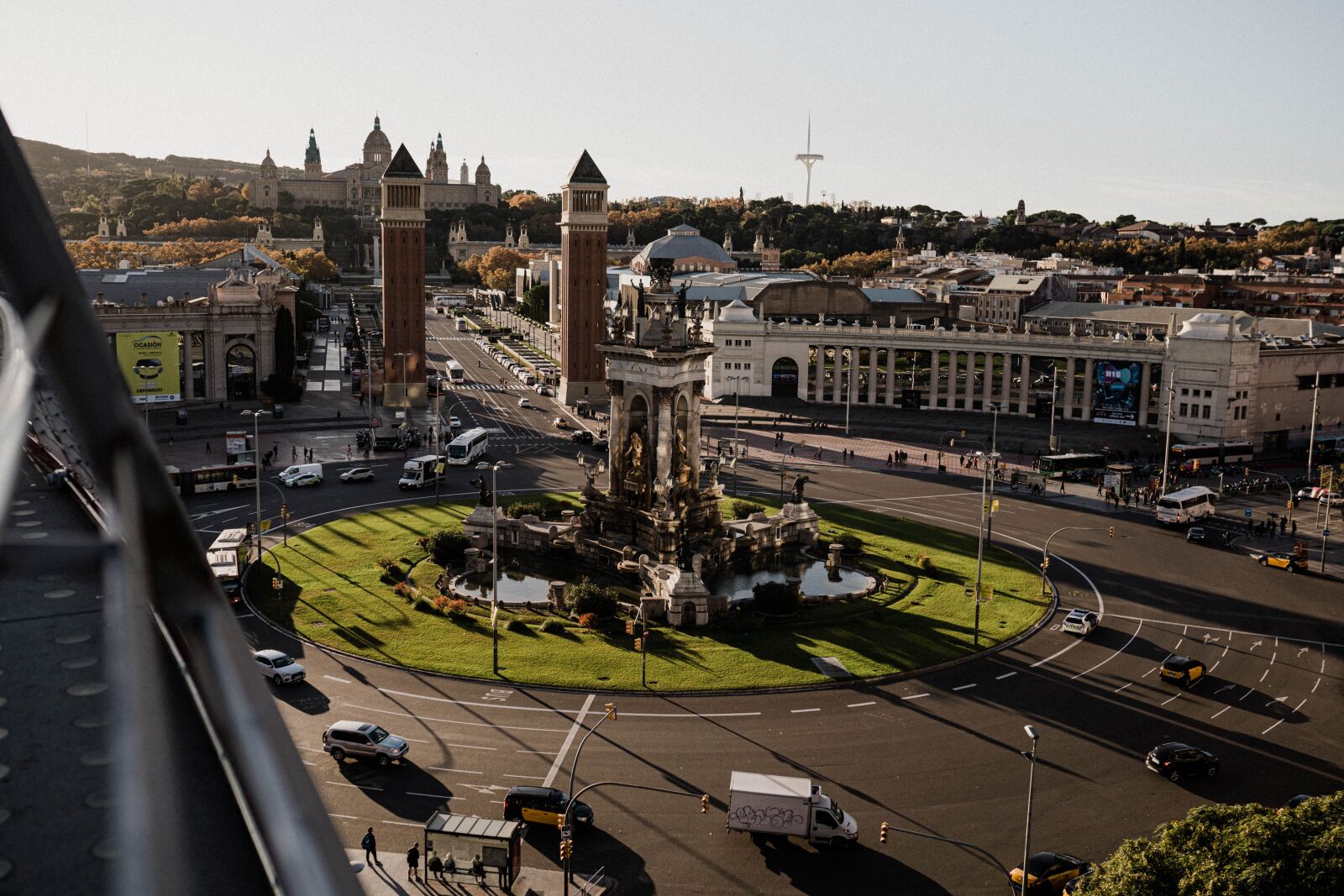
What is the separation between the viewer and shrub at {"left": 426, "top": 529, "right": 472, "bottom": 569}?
49.0 m

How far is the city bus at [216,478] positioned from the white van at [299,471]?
1703 mm

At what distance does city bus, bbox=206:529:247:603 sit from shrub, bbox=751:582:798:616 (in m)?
20.2

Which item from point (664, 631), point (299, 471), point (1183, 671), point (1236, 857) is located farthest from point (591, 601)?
point (299, 471)

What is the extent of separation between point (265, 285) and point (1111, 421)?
240ft

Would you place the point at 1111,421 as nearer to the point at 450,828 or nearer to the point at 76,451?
the point at 450,828

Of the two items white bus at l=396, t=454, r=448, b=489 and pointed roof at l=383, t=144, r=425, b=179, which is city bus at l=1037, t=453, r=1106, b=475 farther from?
pointed roof at l=383, t=144, r=425, b=179

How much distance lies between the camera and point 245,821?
3.38m

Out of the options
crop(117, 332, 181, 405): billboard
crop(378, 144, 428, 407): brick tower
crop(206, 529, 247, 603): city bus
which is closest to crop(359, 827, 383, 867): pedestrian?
crop(206, 529, 247, 603): city bus

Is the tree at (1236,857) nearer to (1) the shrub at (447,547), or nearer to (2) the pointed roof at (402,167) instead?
(1) the shrub at (447,547)

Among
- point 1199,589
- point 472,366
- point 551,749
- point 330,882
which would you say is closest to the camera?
point 330,882

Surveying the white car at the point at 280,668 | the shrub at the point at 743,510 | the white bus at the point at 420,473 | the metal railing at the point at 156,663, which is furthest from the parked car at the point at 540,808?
the white bus at the point at 420,473

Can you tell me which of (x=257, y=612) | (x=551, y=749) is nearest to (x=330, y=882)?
(x=551, y=749)

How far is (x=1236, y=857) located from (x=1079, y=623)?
22983mm

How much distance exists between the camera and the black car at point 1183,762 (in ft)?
99.1
